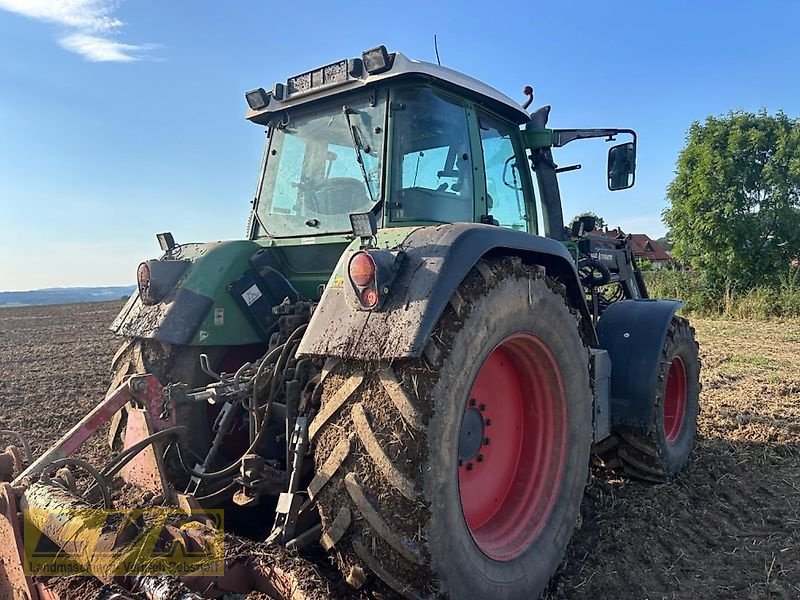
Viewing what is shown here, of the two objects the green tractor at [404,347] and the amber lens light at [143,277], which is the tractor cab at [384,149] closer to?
the green tractor at [404,347]

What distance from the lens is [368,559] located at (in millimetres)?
1953

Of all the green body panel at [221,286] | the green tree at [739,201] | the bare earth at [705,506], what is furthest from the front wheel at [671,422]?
the green tree at [739,201]

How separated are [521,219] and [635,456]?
1738 millimetres

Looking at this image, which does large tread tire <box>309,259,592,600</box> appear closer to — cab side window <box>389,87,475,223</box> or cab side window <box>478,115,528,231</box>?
cab side window <box>389,87,475,223</box>

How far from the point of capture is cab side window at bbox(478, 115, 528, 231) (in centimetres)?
356

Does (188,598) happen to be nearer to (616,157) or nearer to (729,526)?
(729,526)

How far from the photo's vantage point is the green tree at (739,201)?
19.0 m

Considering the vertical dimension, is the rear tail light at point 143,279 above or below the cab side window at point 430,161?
below

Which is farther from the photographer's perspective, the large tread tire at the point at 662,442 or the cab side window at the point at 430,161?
the large tread tire at the point at 662,442

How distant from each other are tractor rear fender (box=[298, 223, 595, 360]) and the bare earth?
1481 mm

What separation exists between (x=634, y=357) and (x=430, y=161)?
1.92m

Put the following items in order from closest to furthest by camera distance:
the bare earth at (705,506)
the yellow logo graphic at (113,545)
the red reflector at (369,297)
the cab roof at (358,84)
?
the yellow logo graphic at (113,545), the red reflector at (369,297), the bare earth at (705,506), the cab roof at (358,84)

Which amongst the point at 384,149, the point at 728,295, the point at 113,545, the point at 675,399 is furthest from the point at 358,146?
the point at 728,295

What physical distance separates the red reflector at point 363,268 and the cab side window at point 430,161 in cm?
85
